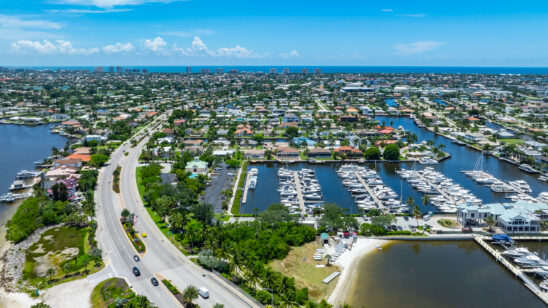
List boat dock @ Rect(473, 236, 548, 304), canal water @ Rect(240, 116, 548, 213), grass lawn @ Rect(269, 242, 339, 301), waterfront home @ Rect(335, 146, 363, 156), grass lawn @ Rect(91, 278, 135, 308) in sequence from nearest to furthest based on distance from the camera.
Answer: grass lawn @ Rect(91, 278, 135, 308)
boat dock @ Rect(473, 236, 548, 304)
grass lawn @ Rect(269, 242, 339, 301)
canal water @ Rect(240, 116, 548, 213)
waterfront home @ Rect(335, 146, 363, 156)

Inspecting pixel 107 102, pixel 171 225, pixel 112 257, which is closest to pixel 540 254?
pixel 171 225

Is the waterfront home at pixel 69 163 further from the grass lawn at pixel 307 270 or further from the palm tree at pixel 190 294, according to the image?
the palm tree at pixel 190 294

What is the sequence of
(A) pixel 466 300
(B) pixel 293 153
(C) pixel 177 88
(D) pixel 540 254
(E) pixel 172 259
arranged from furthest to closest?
(C) pixel 177 88, (B) pixel 293 153, (D) pixel 540 254, (E) pixel 172 259, (A) pixel 466 300

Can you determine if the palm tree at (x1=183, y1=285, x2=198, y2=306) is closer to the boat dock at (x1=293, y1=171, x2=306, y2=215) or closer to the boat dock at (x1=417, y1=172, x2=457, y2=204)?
the boat dock at (x1=293, y1=171, x2=306, y2=215)

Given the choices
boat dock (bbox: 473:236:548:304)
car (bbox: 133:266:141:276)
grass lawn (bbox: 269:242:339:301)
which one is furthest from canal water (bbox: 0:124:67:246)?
boat dock (bbox: 473:236:548:304)

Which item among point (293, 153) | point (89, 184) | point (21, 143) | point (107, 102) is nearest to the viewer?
point (89, 184)

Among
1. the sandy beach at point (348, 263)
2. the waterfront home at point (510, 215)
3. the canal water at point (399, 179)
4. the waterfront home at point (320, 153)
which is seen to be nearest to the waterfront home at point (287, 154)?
the waterfront home at point (320, 153)

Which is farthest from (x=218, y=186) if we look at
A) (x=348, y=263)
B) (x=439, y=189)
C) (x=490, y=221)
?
(x=490, y=221)

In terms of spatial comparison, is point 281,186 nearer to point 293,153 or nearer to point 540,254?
point 293,153
